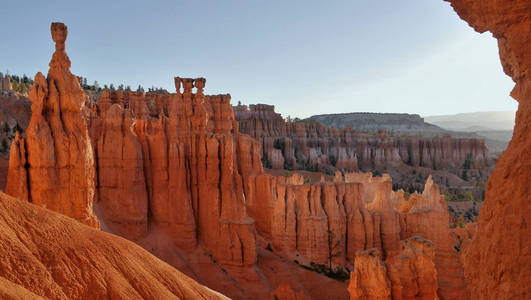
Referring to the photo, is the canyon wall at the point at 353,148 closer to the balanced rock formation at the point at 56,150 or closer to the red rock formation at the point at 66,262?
the balanced rock formation at the point at 56,150

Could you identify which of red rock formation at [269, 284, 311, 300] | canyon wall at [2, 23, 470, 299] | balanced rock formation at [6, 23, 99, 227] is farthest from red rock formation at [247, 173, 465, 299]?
balanced rock formation at [6, 23, 99, 227]

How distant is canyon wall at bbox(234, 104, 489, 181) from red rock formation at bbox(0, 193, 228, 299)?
Result: 67.5 m

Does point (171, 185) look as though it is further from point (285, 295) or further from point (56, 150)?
point (56, 150)

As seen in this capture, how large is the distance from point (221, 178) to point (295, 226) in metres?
6.36

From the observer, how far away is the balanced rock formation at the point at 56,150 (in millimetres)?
14906

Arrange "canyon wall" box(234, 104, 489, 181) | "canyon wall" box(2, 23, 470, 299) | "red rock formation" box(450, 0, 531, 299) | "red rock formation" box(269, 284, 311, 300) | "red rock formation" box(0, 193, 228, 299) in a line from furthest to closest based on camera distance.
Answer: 1. "canyon wall" box(234, 104, 489, 181)
2. "red rock formation" box(269, 284, 311, 300)
3. "canyon wall" box(2, 23, 470, 299)
4. "red rock formation" box(0, 193, 228, 299)
5. "red rock formation" box(450, 0, 531, 299)

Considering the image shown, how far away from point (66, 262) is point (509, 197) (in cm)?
962

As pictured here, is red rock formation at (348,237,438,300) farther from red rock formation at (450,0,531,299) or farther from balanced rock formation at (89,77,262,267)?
balanced rock formation at (89,77,262,267)

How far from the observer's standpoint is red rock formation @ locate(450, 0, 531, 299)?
4.39 meters

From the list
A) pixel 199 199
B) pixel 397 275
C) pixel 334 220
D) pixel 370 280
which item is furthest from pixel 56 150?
pixel 334 220

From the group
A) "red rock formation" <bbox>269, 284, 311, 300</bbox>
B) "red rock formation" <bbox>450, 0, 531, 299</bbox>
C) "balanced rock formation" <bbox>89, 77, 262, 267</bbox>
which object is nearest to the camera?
"red rock formation" <bbox>450, 0, 531, 299</bbox>

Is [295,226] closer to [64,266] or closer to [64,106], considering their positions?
[64,106]

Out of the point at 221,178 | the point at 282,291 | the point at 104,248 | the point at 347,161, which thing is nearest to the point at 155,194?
the point at 221,178

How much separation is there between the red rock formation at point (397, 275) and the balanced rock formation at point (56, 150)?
32.3 feet
